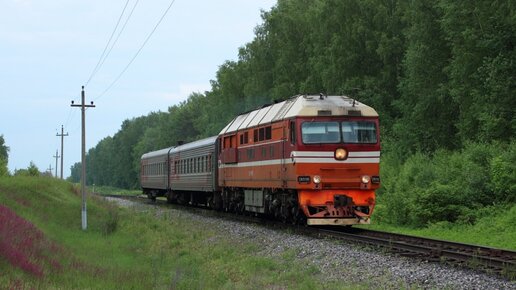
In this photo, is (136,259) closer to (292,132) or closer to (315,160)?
(315,160)

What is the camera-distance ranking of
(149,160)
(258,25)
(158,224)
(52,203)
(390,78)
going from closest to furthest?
(158,224), (52,203), (390,78), (149,160), (258,25)

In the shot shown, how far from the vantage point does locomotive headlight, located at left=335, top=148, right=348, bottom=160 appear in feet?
66.4

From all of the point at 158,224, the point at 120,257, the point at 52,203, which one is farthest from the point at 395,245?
the point at 52,203

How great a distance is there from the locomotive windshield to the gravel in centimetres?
291

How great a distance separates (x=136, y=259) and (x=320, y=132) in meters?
6.43

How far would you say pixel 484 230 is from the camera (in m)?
20.0

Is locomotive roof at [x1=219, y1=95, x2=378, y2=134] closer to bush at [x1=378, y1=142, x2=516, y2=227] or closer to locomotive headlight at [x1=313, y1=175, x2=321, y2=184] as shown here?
locomotive headlight at [x1=313, y1=175, x2=321, y2=184]

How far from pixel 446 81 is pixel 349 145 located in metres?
22.1

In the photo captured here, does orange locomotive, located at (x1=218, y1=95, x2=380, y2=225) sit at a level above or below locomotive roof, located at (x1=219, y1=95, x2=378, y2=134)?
below

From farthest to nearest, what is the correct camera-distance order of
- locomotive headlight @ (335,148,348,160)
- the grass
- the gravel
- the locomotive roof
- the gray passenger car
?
the gray passenger car < the locomotive roof < locomotive headlight @ (335,148,348,160) < the grass < the gravel

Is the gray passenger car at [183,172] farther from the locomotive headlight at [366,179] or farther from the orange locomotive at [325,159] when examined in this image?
the locomotive headlight at [366,179]

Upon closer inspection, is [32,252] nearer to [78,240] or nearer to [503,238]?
[78,240]

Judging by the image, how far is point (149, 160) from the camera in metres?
54.1

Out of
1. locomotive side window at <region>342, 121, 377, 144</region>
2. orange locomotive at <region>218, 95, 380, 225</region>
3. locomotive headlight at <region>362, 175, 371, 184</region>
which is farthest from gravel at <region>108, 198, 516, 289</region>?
locomotive side window at <region>342, 121, 377, 144</region>
